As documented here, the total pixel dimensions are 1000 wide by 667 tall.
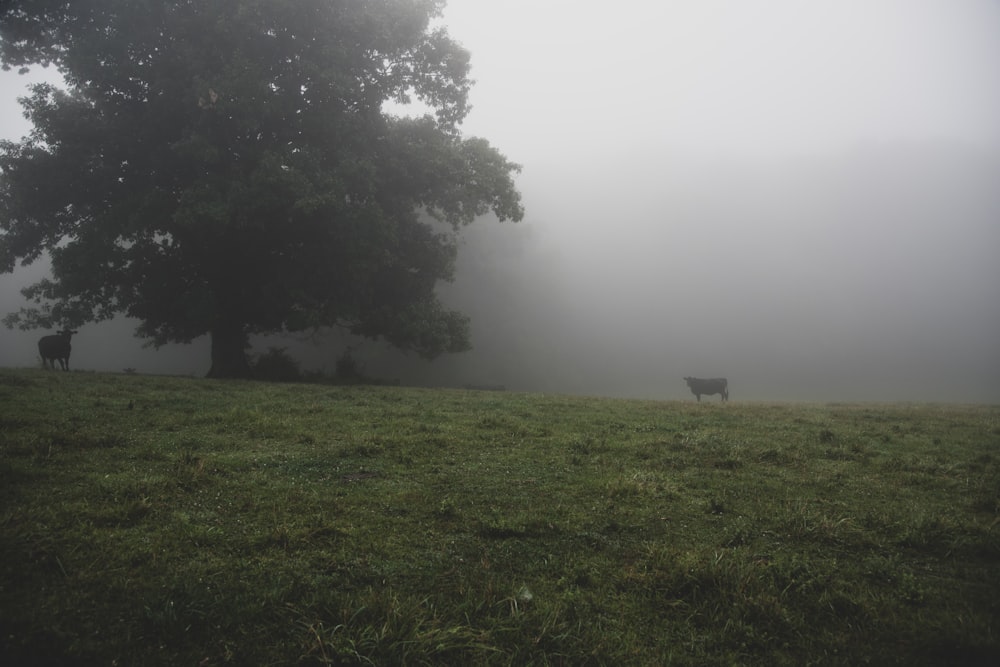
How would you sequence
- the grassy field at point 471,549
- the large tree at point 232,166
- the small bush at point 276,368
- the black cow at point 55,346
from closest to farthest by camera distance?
the grassy field at point 471,549 < the large tree at point 232,166 < the black cow at point 55,346 < the small bush at point 276,368

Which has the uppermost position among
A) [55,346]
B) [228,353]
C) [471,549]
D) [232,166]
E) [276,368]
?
[232,166]

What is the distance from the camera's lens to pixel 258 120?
803 inches

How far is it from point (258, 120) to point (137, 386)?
451 inches

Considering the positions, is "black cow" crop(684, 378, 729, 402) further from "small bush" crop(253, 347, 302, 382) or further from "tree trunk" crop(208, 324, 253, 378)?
"tree trunk" crop(208, 324, 253, 378)

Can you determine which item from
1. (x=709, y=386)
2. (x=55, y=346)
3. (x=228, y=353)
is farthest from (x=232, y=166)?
(x=709, y=386)

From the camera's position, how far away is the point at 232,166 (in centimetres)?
2050

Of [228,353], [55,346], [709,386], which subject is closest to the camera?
[55,346]

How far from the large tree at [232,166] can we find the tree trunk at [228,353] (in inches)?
2.8

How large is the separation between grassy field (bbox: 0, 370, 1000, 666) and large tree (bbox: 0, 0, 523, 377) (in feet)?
40.3

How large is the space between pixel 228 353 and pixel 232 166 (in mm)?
8284

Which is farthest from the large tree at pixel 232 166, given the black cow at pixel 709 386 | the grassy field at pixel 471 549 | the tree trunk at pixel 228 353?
the black cow at pixel 709 386

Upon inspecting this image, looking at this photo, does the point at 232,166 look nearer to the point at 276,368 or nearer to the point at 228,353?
the point at 228,353

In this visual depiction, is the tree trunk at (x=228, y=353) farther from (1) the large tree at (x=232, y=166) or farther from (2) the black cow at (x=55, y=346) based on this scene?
(2) the black cow at (x=55, y=346)

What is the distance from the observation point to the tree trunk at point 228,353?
2319cm
